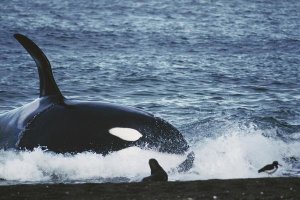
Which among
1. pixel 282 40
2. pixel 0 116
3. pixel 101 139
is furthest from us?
pixel 282 40

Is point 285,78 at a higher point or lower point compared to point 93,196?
lower

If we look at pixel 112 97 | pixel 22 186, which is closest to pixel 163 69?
pixel 112 97

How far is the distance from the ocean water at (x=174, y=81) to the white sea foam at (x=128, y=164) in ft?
0.06

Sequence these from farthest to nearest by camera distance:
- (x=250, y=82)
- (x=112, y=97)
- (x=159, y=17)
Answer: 1. (x=159, y=17)
2. (x=250, y=82)
3. (x=112, y=97)

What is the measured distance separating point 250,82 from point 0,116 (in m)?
13.6

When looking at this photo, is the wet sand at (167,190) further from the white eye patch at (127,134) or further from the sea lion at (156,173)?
the white eye patch at (127,134)

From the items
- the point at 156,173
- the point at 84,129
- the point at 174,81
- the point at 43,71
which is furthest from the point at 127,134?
the point at 174,81

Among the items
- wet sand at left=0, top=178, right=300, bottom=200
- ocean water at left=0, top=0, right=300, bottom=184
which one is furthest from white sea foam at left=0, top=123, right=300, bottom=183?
wet sand at left=0, top=178, right=300, bottom=200

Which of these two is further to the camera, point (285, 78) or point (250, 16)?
point (250, 16)

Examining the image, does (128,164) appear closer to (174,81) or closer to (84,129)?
(84,129)

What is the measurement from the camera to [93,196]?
23.5ft

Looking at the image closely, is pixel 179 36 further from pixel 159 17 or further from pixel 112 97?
pixel 112 97

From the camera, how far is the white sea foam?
9516mm

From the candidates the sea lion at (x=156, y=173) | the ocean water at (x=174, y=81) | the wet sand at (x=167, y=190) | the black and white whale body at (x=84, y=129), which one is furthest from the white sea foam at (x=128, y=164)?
the wet sand at (x=167, y=190)
